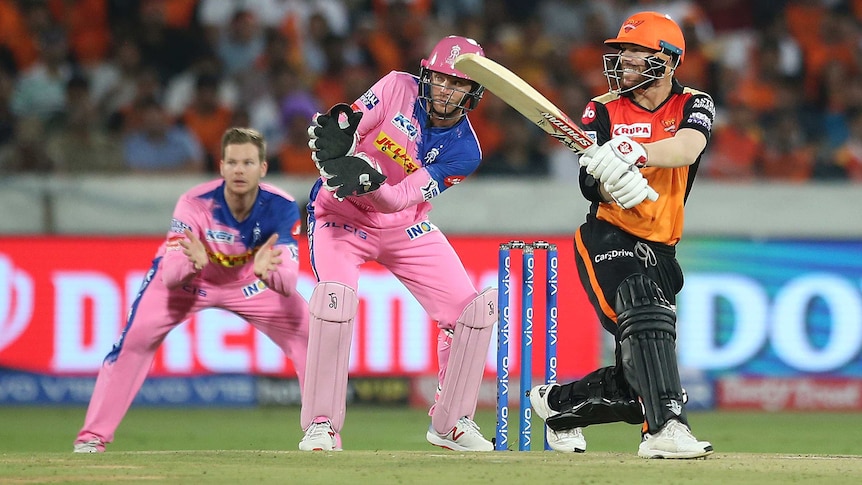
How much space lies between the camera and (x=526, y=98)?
586 centimetres

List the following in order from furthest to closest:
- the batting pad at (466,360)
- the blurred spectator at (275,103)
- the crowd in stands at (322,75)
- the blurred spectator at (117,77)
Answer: the blurred spectator at (275,103) < the blurred spectator at (117,77) < the crowd in stands at (322,75) < the batting pad at (466,360)

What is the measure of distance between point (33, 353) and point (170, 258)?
3551 millimetres

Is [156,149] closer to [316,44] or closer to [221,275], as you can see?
[316,44]

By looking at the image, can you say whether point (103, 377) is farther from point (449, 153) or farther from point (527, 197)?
point (527, 197)

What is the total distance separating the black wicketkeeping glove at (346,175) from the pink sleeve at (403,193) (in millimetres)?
124

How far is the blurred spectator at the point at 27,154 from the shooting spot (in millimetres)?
10766

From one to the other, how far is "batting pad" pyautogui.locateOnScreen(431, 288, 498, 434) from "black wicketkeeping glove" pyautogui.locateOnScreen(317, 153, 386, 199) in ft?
3.17

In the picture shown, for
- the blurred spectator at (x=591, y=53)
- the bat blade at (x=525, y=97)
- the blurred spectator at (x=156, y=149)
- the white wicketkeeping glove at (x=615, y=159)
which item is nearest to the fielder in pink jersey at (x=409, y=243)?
the bat blade at (x=525, y=97)

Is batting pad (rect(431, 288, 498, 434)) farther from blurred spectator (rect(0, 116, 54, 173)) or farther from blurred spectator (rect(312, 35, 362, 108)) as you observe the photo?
blurred spectator (rect(0, 116, 54, 173))

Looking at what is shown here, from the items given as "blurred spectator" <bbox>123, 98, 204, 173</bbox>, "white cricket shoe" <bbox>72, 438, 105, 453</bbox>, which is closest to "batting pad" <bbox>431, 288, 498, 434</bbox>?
"white cricket shoe" <bbox>72, 438, 105, 453</bbox>

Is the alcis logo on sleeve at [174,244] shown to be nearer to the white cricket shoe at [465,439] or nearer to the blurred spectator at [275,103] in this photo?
the white cricket shoe at [465,439]

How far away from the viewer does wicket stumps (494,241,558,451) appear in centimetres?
652

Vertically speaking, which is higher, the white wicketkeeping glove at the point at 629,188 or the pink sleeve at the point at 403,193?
the pink sleeve at the point at 403,193

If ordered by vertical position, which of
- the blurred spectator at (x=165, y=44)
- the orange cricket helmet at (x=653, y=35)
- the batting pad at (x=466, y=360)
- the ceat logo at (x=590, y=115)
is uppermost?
the blurred spectator at (x=165, y=44)
